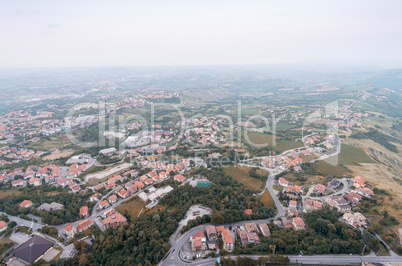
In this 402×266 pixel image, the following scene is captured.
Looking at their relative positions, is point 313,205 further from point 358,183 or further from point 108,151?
point 108,151

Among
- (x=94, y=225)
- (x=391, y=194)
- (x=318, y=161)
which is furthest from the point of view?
(x=318, y=161)

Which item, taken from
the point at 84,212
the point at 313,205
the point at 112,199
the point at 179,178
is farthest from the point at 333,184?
the point at 84,212

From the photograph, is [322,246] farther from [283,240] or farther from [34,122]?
[34,122]

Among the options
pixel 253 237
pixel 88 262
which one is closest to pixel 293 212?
pixel 253 237

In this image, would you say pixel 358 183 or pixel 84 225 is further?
pixel 358 183

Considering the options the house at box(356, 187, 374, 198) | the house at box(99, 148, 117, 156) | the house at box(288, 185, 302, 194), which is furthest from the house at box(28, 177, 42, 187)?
the house at box(356, 187, 374, 198)

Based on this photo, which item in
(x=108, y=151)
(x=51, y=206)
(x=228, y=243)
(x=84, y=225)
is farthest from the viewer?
(x=108, y=151)

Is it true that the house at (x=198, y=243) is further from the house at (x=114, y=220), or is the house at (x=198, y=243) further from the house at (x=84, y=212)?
the house at (x=84, y=212)
